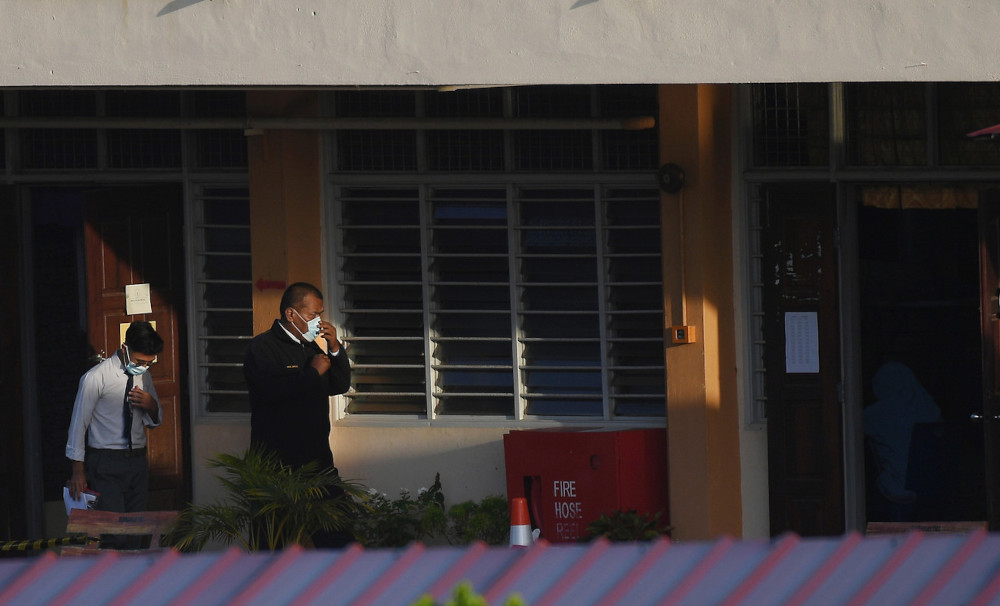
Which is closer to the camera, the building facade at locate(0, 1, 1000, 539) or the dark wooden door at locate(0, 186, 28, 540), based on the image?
the building facade at locate(0, 1, 1000, 539)

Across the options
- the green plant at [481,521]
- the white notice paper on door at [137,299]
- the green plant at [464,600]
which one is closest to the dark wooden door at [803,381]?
the green plant at [481,521]

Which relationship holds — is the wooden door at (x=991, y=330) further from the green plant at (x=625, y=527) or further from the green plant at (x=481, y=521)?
the green plant at (x=481, y=521)

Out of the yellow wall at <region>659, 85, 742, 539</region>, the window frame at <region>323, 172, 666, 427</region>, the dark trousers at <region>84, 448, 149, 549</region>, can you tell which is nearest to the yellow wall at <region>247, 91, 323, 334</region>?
the window frame at <region>323, 172, 666, 427</region>

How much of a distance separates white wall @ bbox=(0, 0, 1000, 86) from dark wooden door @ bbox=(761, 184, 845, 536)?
5.48 feet

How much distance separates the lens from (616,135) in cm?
902

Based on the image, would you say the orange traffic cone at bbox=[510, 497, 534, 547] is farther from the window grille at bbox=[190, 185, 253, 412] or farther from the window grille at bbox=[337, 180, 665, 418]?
the window grille at bbox=[190, 185, 253, 412]

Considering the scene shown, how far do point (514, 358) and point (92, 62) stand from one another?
328 cm

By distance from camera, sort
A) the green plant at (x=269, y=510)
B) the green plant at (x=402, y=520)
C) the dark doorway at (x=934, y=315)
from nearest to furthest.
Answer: the green plant at (x=269, y=510), the green plant at (x=402, y=520), the dark doorway at (x=934, y=315)

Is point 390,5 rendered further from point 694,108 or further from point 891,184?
point 891,184

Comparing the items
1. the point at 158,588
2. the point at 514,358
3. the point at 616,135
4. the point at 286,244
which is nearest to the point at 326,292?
the point at 286,244

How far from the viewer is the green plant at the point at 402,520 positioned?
888cm

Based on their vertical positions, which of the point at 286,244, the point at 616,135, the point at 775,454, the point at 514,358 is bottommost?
the point at 775,454

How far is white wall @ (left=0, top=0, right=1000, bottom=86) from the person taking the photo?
7.14 meters

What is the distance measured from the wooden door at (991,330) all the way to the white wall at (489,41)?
132 centimetres
